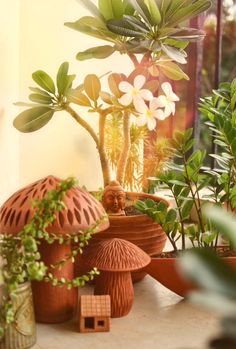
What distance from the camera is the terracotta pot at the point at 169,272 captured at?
1471 mm

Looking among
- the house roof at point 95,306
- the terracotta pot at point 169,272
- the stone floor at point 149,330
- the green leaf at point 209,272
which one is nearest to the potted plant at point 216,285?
the green leaf at point 209,272

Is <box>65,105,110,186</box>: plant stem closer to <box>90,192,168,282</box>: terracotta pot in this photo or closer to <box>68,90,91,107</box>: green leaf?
<box>68,90,91,107</box>: green leaf

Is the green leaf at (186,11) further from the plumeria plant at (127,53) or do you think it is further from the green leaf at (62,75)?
the green leaf at (62,75)

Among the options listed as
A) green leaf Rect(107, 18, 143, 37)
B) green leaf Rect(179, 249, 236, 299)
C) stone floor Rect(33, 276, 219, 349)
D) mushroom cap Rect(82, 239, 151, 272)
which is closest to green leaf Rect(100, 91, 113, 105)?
green leaf Rect(107, 18, 143, 37)

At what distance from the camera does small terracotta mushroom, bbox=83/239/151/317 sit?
4.39 feet

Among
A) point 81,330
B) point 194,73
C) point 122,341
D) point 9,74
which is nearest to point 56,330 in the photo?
point 81,330

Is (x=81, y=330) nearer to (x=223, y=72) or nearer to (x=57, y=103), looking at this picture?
(x=57, y=103)

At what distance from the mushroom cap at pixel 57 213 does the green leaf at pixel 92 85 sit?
376 mm

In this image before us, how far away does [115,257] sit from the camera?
4.43 ft

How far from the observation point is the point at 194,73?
229 centimetres

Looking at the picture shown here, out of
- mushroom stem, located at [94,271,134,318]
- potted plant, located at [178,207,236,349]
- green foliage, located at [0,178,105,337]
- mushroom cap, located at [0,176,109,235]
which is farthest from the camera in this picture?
mushroom stem, located at [94,271,134,318]

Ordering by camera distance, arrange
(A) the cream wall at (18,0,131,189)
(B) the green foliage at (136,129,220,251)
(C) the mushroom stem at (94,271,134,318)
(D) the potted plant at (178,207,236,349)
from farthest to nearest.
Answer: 1. (A) the cream wall at (18,0,131,189)
2. (B) the green foliage at (136,129,220,251)
3. (C) the mushroom stem at (94,271,134,318)
4. (D) the potted plant at (178,207,236,349)

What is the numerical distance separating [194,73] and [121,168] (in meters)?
0.75

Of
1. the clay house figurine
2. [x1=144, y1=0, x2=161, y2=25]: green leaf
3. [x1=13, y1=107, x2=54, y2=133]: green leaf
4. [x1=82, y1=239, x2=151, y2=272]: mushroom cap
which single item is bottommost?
the clay house figurine
